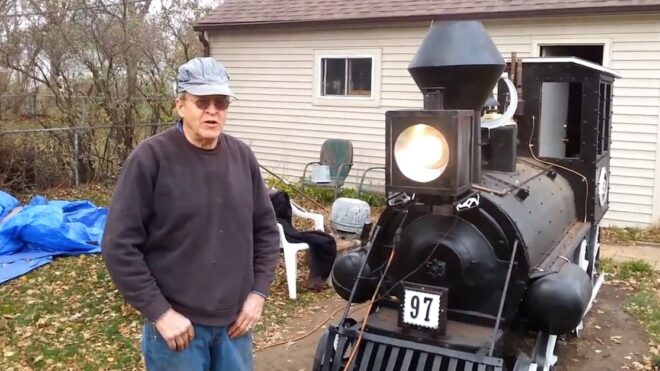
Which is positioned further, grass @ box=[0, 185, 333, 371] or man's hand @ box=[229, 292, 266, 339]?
grass @ box=[0, 185, 333, 371]

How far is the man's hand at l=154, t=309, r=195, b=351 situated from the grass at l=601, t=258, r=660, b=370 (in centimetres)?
320

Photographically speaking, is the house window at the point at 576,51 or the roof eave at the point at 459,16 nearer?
the roof eave at the point at 459,16

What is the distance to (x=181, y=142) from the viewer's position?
7.23 ft

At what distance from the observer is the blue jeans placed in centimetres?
220

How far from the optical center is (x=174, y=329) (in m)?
2.11

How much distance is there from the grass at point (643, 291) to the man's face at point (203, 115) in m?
3.32

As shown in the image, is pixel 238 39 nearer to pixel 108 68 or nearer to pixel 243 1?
pixel 243 1

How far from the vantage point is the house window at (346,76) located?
9.31 meters

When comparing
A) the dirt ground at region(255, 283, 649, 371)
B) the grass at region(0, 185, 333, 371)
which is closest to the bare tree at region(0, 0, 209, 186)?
the grass at region(0, 185, 333, 371)

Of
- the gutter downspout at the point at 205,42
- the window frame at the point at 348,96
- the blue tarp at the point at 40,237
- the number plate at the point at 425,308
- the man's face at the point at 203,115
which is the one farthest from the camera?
the gutter downspout at the point at 205,42

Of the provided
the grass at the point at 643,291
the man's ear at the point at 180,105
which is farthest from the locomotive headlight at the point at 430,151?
the grass at the point at 643,291

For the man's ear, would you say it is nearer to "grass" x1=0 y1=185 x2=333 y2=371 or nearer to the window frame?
"grass" x1=0 y1=185 x2=333 y2=371

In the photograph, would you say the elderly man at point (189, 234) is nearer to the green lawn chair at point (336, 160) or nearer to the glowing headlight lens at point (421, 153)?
the glowing headlight lens at point (421, 153)

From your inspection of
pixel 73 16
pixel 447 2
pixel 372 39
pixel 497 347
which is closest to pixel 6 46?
pixel 73 16
